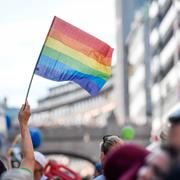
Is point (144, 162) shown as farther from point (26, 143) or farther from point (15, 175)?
point (26, 143)

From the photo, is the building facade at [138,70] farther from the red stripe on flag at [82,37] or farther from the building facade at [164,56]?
the red stripe on flag at [82,37]

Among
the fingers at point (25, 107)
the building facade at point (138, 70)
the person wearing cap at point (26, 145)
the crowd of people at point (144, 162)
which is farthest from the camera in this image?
the building facade at point (138, 70)

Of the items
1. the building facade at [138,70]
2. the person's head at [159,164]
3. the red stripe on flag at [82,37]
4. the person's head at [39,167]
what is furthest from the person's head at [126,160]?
the building facade at [138,70]

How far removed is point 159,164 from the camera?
2744 millimetres

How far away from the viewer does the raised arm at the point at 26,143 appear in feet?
14.7

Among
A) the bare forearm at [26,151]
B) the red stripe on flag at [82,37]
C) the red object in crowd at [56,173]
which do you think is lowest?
the red object in crowd at [56,173]

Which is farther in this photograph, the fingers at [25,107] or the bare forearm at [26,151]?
the fingers at [25,107]

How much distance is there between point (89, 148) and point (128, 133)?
37.4 meters

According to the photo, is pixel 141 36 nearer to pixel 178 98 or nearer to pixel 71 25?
pixel 178 98

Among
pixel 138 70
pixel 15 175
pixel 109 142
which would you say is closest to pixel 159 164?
pixel 15 175

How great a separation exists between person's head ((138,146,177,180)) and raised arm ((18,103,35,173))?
151 cm

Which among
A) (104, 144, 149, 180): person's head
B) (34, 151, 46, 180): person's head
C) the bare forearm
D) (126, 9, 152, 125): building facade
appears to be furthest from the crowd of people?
(126, 9, 152, 125): building facade

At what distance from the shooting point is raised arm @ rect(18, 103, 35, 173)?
448 cm

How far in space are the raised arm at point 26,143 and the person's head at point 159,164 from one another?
4.97ft
